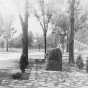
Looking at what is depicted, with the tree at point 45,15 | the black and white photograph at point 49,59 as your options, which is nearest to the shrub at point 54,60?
the black and white photograph at point 49,59

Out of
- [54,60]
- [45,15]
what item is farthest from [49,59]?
[45,15]

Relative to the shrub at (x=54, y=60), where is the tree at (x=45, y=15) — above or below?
above

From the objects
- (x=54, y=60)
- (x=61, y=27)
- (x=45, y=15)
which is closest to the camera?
(x=54, y=60)

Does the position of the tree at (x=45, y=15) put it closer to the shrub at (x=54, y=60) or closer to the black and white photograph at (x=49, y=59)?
the black and white photograph at (x=49, y=59)

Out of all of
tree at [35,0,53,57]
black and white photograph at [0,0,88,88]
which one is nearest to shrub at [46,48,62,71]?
black and white photograph at [0,0,88,88]

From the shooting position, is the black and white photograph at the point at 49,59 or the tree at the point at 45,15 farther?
the tree at the point at 45,15

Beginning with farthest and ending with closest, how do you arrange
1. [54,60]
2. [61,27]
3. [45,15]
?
[61,27] → [45,15] → [54,60]

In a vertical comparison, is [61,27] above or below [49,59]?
above

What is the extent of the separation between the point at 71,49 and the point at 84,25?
708 inches

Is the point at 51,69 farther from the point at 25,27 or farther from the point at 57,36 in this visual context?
the point at 57,36

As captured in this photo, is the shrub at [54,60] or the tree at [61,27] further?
the tree at [61,27]

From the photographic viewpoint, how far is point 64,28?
3278 centimetres

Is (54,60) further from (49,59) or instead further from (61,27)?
(61,27)

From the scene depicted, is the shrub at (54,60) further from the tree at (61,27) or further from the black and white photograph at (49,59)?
the tree at (61,27)
